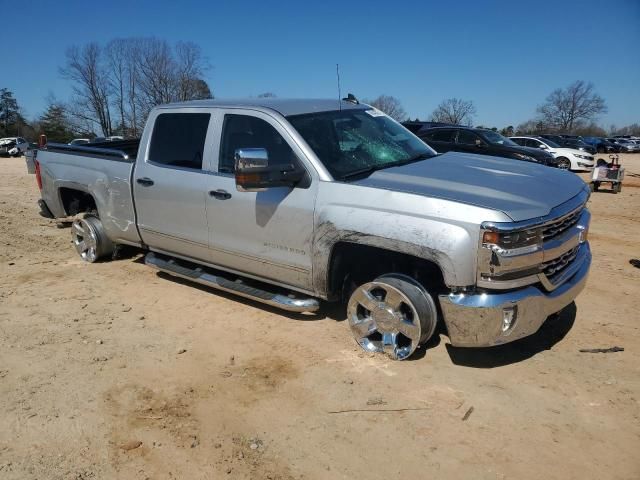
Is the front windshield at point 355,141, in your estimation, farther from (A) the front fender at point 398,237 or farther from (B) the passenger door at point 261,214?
(A) the front fender at point 398,237

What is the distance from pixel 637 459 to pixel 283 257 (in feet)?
8.62

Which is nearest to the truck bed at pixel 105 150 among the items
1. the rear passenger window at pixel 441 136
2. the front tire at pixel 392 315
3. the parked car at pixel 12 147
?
the front tire at pixel 392 315

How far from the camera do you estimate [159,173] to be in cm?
498

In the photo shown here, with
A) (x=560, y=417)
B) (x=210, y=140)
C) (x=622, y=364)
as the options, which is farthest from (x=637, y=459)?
(x=210, y=140)

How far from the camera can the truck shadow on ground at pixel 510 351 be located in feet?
12.4

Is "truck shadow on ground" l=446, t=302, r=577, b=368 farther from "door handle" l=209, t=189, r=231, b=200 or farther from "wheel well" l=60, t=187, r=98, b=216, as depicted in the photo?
"wheel well" l=60, t=187, r=98, b=216

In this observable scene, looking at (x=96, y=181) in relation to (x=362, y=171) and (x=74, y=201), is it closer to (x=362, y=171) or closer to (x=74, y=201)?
(x=74, y=201)

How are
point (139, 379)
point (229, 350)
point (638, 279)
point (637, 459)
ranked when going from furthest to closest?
point (638, 279) → point (229, 350) → point (139, 379) → point (637, 459)

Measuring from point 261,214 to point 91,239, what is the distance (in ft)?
9.91

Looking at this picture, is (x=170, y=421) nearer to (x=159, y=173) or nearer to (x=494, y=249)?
(x=494, y=249)

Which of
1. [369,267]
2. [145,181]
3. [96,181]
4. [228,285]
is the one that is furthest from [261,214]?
[96,181]

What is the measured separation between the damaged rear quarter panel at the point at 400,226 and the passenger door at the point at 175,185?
1.32 metres

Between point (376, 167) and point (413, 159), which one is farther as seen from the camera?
point (413, 159)

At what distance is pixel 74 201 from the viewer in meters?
6.51
